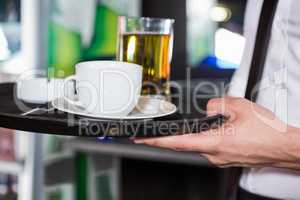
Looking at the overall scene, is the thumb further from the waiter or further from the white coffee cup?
the white coffee cup

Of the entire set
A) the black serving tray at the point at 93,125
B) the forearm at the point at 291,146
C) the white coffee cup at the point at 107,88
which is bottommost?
the forearm at the point at 291,146

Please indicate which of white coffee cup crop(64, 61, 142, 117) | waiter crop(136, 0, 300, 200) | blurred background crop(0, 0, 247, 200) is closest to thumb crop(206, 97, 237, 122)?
waiter crop(136, 0, 300, 200)

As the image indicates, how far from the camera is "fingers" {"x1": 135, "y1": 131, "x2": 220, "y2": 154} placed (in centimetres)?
64

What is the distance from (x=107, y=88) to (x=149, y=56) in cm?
24

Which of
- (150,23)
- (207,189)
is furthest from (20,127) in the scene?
(207,189)

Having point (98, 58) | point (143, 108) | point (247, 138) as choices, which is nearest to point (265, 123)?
point (247, 138)

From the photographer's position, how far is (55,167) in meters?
1.55

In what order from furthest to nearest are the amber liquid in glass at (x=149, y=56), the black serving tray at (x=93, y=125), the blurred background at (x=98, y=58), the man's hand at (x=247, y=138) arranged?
1. the blurred background at (x=98, y=58)
2. the amber liquid in glass at (x=149, y=56)
3. the man's hand at (x=247, y=138)
4. the black serving tray at (x=93, y=125)

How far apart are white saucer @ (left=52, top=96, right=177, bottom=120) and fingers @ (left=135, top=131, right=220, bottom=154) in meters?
0.04

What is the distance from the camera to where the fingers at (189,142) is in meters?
0.64

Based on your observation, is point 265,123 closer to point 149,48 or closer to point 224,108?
point 224,108

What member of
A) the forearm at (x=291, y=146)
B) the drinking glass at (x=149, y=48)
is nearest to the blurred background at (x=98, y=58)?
the drinking glass at (x=149, y=48)

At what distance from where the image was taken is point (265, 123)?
26.5 inches

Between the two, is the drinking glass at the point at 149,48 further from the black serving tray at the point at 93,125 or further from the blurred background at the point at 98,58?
the blurred background at the point at 98,58
